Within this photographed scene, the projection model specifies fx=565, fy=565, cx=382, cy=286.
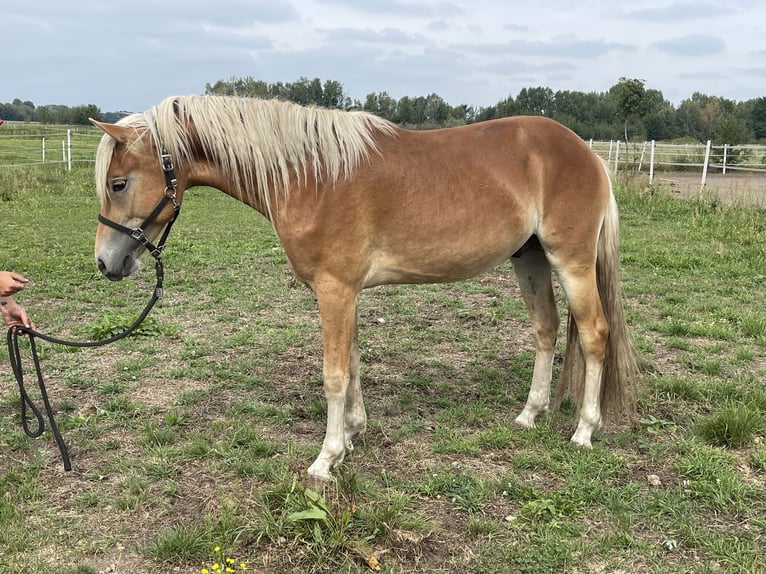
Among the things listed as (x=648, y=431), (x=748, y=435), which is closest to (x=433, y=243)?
(x=648, y=431)

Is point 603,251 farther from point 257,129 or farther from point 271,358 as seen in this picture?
point 271,358

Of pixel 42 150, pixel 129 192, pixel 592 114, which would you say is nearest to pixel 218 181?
pixel 129 192

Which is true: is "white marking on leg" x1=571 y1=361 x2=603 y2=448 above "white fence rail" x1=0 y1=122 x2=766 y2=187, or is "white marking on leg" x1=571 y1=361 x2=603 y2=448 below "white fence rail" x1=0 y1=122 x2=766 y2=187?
below

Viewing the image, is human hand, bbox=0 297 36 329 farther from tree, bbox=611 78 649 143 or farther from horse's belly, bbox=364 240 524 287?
tree, bbox=611 78 649 143

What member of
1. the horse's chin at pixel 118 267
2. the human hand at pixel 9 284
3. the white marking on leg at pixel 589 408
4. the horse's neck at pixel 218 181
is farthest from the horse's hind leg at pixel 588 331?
the human hand at pixel 9 284

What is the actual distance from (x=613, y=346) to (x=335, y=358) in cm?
187

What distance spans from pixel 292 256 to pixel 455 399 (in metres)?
1.80

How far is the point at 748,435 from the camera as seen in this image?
11.0ft

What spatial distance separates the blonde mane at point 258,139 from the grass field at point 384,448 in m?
1.54

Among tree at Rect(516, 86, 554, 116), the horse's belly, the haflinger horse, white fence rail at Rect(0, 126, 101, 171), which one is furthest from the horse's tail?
tree at Rect(516, 86, 554, 116)

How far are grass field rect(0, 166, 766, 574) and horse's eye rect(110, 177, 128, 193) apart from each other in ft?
4.95

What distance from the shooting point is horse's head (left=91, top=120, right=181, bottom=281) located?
2.82m

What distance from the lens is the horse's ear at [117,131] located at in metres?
2.72

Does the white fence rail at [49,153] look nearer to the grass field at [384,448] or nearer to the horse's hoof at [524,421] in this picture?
the grass field at [384,448]
